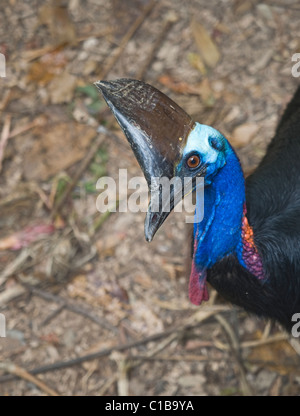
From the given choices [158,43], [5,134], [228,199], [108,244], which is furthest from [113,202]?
[228,199]

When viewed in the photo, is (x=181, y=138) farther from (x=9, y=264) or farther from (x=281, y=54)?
(x=281, y=54)

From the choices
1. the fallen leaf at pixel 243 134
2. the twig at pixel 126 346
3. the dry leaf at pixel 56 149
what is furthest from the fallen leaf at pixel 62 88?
the twig at pixel 126 346

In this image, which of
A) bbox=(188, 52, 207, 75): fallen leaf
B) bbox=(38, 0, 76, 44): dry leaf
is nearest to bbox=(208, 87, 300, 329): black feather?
bbox=(188, 52, 207, 75): fallen leaf

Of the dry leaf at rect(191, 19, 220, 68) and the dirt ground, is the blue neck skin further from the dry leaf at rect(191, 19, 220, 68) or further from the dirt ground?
the dry leaf at rect(191, 19, 220, 68)

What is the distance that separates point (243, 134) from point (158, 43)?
0.78 meters

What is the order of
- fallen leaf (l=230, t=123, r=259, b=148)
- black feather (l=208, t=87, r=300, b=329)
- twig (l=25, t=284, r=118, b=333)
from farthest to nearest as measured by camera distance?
fallen leaf (l=230, t=123, r=259, b=148)
twig (l=25, t=284, r=118, b=333)
black feather (l=208, t=87, r=300, b=329)

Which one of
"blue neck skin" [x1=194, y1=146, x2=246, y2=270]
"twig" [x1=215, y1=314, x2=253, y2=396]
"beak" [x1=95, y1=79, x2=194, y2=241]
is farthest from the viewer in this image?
"twig" [x1=215, y1=314, x2=253, y2=396]

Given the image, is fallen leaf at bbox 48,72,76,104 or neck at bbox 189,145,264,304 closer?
neck at bbox 189,145,264,304

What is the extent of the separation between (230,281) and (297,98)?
3.10ft

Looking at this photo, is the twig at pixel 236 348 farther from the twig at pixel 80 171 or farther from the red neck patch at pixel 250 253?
the twig at pixel 80 171

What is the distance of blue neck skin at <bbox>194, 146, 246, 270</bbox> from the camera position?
61.7 inches

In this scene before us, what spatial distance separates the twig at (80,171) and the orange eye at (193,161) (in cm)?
149

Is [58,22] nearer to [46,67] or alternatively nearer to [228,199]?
[46,67]

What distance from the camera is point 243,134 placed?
3.00m
